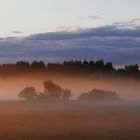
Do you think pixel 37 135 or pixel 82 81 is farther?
pixel 82 81

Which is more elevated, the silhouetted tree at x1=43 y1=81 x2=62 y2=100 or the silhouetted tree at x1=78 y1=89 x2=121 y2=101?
the silhouetted tree at x1=43 y1=81 x2=62 y2=100

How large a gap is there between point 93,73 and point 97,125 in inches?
4452

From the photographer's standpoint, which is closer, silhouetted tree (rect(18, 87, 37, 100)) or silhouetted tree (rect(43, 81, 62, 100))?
silhouetted tree (rect(43, 81, 62, 100))

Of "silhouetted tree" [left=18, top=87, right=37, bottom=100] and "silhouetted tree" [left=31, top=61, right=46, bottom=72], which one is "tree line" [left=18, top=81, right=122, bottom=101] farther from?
"silhouetted tree" [left=31, top=61, right=46, bottom=72]

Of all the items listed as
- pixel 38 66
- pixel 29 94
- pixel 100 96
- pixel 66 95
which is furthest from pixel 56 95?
pixel 38 66

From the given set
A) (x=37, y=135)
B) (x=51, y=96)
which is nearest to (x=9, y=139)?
(x=37, y=135)

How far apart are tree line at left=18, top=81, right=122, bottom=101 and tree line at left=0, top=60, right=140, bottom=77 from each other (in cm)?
3232

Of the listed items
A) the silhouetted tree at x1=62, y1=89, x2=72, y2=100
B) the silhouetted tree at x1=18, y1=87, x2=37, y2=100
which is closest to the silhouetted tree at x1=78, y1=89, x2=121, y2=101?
the silhouetted tree at x1=62, y1=89, x2=72, y2=100

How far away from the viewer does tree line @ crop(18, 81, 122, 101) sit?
394ft

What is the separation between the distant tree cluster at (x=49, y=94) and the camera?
119581 mm

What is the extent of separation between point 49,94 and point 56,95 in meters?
4.04

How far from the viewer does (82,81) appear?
543 ft

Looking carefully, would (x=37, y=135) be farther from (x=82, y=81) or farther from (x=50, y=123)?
(x=82, y=81)

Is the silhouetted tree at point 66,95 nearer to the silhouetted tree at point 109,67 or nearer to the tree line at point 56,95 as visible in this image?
the tree line at point 56,95
